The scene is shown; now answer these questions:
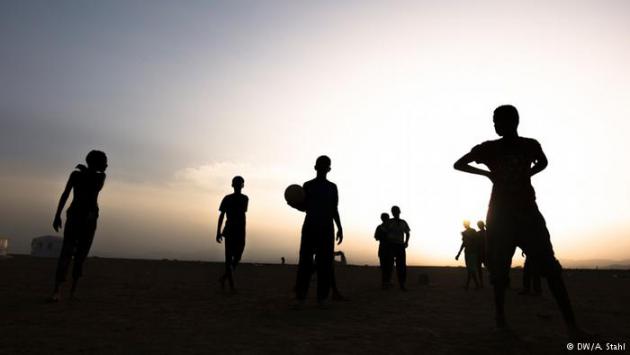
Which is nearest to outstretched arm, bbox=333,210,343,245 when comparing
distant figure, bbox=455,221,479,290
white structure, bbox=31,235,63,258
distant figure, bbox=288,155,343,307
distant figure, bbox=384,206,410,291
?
distant figure, bbox=288,155,343,307

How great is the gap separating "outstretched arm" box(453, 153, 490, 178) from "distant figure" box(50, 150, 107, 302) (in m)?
5.54

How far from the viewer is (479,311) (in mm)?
6418

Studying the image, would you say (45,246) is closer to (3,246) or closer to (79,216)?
(3,246)

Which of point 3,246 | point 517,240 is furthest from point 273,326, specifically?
point 3,246

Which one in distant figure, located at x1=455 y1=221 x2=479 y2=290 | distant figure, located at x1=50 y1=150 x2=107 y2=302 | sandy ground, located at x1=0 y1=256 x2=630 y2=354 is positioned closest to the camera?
sandy ground, located at x1=0 y1=256 x2=630 y2=354

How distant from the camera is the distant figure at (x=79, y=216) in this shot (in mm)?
6469

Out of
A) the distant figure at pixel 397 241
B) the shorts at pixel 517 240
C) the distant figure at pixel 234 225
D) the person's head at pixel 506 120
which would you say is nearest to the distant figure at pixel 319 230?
the distant figure at pixel 234 225

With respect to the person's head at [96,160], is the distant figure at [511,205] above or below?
below

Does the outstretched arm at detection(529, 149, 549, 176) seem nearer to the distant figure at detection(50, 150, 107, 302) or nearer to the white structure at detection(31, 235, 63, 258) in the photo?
the distant figure at detection(50, 150, 107, 302)

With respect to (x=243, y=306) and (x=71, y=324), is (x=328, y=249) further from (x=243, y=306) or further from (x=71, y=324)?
(x=71, y=324)

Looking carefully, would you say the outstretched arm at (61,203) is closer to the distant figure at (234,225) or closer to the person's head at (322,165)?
the distant figure at (234,225)

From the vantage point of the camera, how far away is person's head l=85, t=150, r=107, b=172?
6.77 metres

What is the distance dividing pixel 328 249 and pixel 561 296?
347cm

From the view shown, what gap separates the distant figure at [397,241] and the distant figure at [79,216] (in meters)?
6.81
